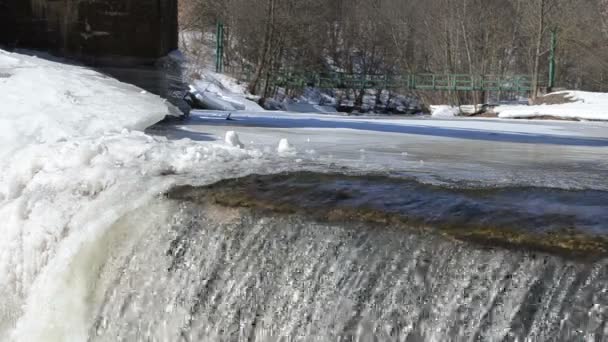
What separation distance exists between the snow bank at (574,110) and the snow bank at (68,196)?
44.0 feet

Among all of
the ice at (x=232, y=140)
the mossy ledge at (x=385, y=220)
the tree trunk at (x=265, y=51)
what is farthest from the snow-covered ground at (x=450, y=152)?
the tree trunk at (x=265, y=51)

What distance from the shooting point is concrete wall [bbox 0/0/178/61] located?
393 inches

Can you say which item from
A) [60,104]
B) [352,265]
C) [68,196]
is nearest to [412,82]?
[60,104]

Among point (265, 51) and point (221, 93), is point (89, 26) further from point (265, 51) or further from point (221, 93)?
point (265, 51)

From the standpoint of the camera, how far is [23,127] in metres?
6.55

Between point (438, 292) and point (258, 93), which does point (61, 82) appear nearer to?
point (438, 292)

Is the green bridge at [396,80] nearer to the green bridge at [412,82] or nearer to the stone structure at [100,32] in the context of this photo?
the green bridge at [412,82]

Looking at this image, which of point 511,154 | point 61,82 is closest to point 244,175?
point 511,154

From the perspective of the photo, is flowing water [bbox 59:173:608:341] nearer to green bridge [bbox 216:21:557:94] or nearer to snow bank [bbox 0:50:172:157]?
snow bank [bbox 0:50:172:157]

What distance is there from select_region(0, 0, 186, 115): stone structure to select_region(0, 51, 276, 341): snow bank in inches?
134

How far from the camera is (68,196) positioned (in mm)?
5082

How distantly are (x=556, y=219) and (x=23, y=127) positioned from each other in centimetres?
436

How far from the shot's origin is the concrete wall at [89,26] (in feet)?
32.7

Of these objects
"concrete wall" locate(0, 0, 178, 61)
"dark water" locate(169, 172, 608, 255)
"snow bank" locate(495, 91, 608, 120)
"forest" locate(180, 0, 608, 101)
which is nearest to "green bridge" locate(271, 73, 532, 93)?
"forest" locate(180, 0, 608, 101)
